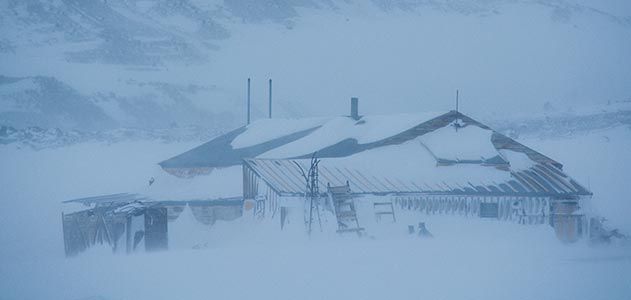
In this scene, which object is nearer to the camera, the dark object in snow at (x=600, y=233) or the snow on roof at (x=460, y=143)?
the dark object in snow at (x=600, y=233)

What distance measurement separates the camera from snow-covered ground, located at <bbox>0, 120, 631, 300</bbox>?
11.2 metres

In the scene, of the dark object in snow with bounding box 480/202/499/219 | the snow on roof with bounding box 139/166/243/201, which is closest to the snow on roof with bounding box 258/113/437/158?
the snow on roof with bounding box 139/166/243/201

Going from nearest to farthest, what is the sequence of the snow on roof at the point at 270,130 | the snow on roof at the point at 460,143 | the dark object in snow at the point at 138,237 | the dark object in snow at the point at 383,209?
the dark object in snow at the point at 138,237, the dark object in snow at the point at 383,209, the snow on roof at the point at 460,143, the snow on roof at the point at 270,130

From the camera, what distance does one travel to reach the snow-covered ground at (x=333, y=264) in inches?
442

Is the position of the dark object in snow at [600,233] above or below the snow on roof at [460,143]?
below

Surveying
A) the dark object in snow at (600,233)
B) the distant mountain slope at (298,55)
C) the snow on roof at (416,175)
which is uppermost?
the distant mountain slope at (298,55)

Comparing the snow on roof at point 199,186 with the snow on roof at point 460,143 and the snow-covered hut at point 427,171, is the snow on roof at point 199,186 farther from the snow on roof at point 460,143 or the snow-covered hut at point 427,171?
the snow on roof at point 460,143

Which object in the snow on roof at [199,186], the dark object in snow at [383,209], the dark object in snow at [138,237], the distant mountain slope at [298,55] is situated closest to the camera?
the dark object in snow at [138,237]

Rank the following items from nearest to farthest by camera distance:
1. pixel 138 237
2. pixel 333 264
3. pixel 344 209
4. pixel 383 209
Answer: pixel 333 264, pixel 138 237, pixel 344 209, pixel 383 209

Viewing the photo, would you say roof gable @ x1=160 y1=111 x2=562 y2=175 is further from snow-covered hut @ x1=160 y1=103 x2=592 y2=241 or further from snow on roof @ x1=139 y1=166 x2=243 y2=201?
snow on roof @ x1=139 y1=166 x2=243 y2=201

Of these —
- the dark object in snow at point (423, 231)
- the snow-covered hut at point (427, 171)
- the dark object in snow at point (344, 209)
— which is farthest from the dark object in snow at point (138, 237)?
the dark object in snow at point (423, 231)

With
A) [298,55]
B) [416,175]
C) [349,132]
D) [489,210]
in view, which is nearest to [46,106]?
[298,55]

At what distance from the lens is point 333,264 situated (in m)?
12.6

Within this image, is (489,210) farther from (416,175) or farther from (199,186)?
(199,186)
